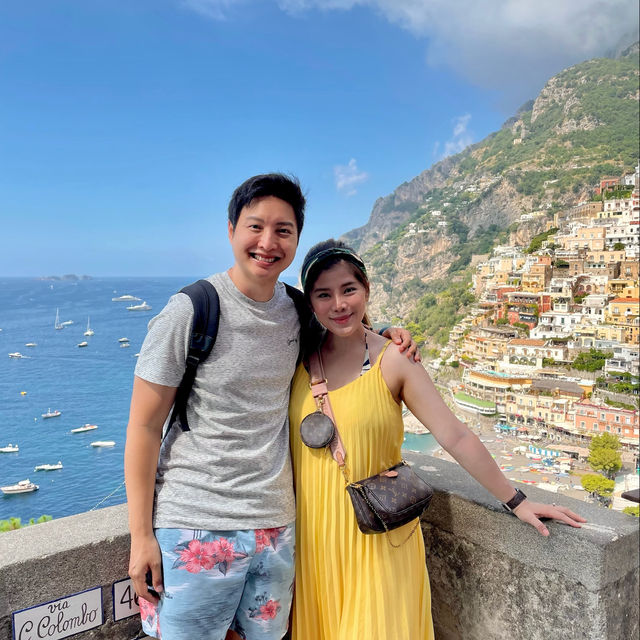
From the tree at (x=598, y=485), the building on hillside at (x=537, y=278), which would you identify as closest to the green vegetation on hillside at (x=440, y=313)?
the building on hillside at (x=537, y=278)

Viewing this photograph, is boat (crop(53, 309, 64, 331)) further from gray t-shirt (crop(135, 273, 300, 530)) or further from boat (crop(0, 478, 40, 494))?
gray t-shirt (crop(135, 273, 300, 530))

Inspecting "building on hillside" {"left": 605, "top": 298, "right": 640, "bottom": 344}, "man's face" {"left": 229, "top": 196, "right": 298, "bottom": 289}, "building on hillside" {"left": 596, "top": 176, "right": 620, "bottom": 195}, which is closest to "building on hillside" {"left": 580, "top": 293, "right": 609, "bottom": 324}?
"building on hillside" {"left": 605, "top": 298, "right": 640, "bottom": 344}

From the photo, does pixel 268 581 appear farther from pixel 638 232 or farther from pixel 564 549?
pixel 638 232

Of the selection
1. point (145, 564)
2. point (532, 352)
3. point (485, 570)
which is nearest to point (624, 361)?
point (532, 352)

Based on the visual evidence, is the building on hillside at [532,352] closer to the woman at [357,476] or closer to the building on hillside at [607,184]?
the building on hillside at [607,184]

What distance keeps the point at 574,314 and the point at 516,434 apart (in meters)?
13.4

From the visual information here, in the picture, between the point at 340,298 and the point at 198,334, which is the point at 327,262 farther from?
the point at 198,334

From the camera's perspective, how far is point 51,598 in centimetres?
126

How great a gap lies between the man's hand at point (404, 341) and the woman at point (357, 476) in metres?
0.03

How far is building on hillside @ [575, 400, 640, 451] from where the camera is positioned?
40.7m

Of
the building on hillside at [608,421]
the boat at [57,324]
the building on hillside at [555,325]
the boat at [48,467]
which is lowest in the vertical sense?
the building on hillside at [608,421]

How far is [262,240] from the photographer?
1.17 meters

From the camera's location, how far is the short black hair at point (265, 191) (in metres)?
1.17

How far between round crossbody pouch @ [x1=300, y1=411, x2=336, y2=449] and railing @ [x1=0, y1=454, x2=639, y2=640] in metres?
0.57
